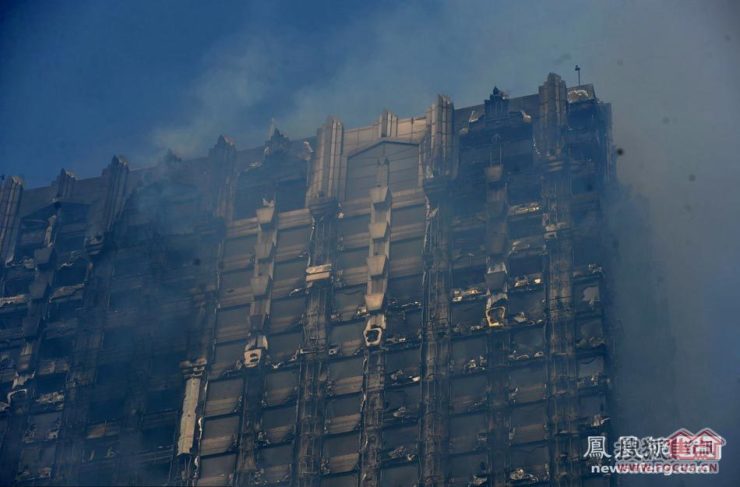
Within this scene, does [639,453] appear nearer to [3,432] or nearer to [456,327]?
Answer: [456,327]

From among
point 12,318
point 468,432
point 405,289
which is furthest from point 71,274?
point 468,432

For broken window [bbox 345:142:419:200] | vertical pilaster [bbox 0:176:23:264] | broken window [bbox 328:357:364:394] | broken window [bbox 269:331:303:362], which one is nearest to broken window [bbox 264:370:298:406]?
broken window [bbox 269:331:303:362]

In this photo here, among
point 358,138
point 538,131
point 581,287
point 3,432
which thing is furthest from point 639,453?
point 3,432

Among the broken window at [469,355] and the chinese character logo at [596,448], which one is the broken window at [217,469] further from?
the chinese character logo at [596,448]

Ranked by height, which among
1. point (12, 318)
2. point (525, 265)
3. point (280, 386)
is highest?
point (12, 318)

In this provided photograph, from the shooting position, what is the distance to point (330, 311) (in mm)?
89500

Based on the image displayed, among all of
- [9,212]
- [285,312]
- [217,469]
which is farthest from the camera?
[9,212]

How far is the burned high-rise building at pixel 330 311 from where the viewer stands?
82.8 metres

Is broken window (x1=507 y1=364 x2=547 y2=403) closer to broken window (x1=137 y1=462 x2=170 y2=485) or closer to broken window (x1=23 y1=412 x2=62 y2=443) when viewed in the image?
broken window (x1=137 y1=462 x2=170 y2=485)

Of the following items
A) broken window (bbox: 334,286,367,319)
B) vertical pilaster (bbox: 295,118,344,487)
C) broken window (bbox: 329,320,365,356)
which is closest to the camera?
vertical pilaster (bbox: 295,118,344,487)

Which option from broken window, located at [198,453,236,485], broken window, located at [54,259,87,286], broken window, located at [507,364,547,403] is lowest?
broken window, located at [198,453,236,485]

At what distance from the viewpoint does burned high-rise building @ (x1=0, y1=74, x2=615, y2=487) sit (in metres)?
82.8

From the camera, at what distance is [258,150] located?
Result: 98.9 metres

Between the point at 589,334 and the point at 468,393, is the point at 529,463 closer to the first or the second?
the point at 468,393
